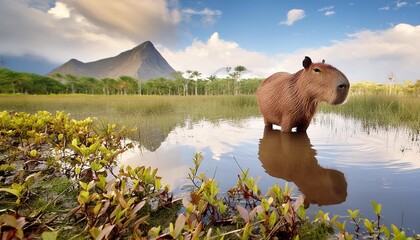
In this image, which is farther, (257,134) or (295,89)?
Answer: (257,134)

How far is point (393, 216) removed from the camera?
184 cm

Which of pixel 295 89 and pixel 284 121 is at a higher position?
pixel 295 89

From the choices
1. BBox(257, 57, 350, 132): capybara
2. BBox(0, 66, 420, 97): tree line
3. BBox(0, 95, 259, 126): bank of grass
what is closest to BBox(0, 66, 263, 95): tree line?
BBox(0, 66, 420, 97): tree line

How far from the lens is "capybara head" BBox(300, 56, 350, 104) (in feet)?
13.3

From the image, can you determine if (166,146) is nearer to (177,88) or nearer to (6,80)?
(6,80)

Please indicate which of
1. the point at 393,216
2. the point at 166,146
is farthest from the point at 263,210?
the point at 166,146

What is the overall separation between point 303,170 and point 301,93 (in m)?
2.18

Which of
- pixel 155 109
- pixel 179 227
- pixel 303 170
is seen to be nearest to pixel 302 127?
pixel 303 170

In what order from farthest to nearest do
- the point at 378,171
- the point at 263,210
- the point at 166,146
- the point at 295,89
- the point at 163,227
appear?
the point at 295,89
the point at 166,146
the point at 378,171
the point at 163,227
the point at 263,210

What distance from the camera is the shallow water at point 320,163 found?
6.96ft

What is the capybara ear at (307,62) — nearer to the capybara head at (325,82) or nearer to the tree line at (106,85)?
the capybara head at (325,82)

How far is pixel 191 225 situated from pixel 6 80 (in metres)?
66.3

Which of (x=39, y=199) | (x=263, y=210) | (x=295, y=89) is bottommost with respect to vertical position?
(x=39, y=199)

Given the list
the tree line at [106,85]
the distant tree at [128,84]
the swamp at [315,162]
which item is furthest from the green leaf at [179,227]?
the distant tree at [128,84]
